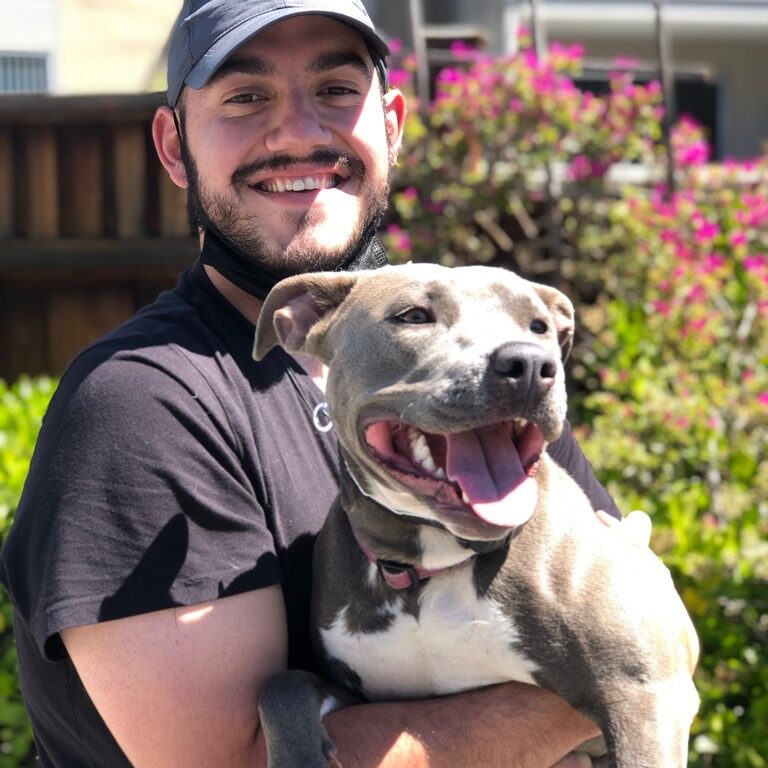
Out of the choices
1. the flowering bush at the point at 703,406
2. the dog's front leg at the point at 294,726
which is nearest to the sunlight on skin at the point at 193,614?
the dog's front leg at the point at 294,726

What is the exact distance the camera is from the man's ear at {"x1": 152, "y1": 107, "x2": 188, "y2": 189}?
10.4 ft

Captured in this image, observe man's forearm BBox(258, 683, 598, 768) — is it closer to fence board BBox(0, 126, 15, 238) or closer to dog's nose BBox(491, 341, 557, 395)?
dog's nose BBox(491, 341, 557, 395)

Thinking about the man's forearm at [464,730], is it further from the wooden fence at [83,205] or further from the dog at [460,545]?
the wooden fence at [83,205]

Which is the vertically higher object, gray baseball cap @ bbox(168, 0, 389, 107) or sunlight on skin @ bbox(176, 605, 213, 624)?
gray baseball cap @ bbox(168, 0, 389, 107)

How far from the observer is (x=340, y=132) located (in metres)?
2.99

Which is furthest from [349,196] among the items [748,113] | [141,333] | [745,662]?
[748,113]

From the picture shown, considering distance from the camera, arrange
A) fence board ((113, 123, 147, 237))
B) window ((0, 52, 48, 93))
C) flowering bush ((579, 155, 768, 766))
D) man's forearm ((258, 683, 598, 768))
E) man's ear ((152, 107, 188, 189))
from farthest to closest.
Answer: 1. window ((0, 52, 48, 93))
2. fence board ((113, 123, 147, 237))
3. flowering bush ((579, 155, 768, 766))
4. man's ear ((152, 107, 188, 189))
5. man's forearm ((258, 683, 598, 768))

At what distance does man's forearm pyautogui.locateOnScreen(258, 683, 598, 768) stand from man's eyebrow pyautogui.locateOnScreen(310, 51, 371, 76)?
53.4 inches

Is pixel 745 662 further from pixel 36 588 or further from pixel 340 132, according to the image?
pixel 36 588

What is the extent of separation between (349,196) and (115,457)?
909 mm

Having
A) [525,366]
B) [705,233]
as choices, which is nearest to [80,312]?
[705,233]

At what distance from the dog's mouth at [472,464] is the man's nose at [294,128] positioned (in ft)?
2.37

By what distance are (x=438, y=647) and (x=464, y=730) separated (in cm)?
17

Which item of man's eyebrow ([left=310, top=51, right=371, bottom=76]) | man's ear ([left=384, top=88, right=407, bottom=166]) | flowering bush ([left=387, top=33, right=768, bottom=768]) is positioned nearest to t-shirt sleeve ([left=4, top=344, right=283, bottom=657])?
man's eyebrow ([left=310, top=51, right=371, bottom=76])
